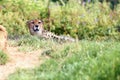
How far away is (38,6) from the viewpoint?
13.6m

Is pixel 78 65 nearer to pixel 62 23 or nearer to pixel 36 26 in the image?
pixel 36 26

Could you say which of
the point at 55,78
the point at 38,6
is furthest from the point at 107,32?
the point at 55,78

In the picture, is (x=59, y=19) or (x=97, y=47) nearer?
(x=97, y=47)

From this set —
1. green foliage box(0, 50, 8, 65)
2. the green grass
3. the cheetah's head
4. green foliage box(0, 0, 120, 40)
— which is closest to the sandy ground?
green foliage box(0, 50, 8, 65)

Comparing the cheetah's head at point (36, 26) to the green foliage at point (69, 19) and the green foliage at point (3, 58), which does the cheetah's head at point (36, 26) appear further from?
the green foliage at point (3, 58)

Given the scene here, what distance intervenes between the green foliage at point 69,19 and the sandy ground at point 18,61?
319 centimetres

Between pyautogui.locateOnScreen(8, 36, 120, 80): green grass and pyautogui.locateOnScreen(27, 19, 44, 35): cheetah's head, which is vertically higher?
pyautogui.locateOnScreen(8, 36, 120, 80): green grass

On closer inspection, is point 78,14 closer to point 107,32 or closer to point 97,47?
point 107,32

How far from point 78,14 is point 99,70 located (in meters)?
6.72

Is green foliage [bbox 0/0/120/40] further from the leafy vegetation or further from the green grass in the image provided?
the green grass

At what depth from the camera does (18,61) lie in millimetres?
8383

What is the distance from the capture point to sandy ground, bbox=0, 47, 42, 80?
7.65 meters

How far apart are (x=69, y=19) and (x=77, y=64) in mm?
5905

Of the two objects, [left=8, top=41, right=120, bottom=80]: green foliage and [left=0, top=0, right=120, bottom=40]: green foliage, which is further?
[left=0, top=0, right=120, bottom=40]: green foliage
